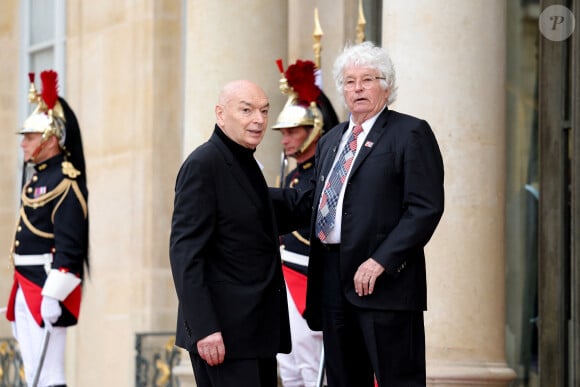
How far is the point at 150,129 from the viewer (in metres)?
12.5

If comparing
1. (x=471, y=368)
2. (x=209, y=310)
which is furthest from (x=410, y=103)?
(x=209, y=310)

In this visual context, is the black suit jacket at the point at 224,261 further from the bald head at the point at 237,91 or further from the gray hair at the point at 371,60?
the gray hair at the point at 371,60

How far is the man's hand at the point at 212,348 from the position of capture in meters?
6.14

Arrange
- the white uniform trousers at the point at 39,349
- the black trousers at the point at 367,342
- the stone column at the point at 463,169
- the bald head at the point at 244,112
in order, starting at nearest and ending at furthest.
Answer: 1. the black trousers at the point at 367,342
2. the bald head at the point at 244,112
3. the stone column at the point at 463,169
4. the white uniform trousers at the point at 39,349

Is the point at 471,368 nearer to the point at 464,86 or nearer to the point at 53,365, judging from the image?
the point at 464,86

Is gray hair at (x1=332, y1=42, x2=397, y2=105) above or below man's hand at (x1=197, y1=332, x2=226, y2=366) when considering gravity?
above

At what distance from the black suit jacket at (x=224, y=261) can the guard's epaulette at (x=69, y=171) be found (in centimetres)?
371

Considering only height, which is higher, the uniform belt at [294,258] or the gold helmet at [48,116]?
the gold helmet at [48,116]

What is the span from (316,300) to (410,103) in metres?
2.23

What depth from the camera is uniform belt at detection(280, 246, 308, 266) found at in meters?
→ 9.17

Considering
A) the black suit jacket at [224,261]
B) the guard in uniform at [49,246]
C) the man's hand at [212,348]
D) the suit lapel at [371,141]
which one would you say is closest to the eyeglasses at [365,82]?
the suit lapel at [371,141]

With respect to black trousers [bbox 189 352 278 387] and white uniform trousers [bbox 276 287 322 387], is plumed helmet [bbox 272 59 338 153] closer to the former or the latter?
white uniform trousers [bbox 276 287 322 387]

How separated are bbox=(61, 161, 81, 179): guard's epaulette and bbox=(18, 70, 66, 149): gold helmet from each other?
20cm

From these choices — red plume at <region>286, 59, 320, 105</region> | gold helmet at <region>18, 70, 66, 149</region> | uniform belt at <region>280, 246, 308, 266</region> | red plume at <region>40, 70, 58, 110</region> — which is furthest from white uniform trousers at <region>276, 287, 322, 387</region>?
red plume at <region>40, 70, 58, 110</region>
